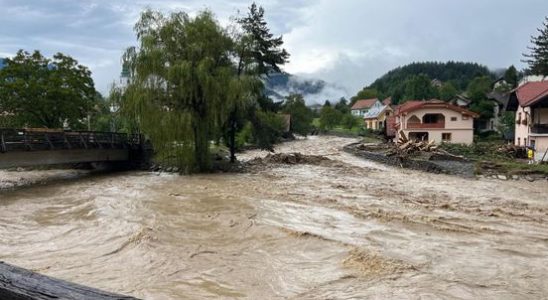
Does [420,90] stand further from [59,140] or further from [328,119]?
[59,140]

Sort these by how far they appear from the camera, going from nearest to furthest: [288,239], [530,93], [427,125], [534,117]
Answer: [288,239] < [534,117] < [530,93] < [427,125]

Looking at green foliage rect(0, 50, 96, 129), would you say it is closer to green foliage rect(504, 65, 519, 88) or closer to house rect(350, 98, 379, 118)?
green foliage rect(504, 65, 519, 88)

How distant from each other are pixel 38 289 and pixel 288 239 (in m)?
8.46

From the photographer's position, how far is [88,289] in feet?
9.12

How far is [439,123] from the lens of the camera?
46.8 m

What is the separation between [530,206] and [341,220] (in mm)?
7592

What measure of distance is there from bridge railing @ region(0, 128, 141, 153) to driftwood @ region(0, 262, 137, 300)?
20.0m

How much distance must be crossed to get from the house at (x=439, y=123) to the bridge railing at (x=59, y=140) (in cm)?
3010

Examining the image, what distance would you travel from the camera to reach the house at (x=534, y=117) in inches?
1181

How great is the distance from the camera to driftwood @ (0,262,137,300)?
8.80ft

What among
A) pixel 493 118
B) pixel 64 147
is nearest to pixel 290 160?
pixel 64 147

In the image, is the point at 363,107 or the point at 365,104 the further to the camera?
the point at 365,104

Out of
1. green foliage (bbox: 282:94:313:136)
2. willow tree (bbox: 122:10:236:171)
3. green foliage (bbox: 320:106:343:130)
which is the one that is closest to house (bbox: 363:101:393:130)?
green foliage (bbox: 320:106:343:130)

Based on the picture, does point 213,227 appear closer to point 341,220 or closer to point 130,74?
point 341,220
